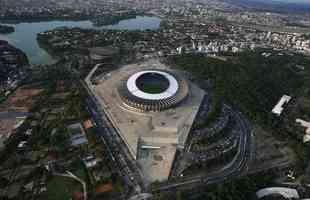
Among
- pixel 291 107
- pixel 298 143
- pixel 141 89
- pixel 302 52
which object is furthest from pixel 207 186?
pixel 302 52

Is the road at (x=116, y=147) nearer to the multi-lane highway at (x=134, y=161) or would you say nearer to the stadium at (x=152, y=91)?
the multi-lane highway at (x=134, y=161)

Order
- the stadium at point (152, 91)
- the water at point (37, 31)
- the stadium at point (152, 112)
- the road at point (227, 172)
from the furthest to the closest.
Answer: the water at point (37, 31), the stadium at point (152, 91), the stadium at point (152, 112), the road at point (227, 172)

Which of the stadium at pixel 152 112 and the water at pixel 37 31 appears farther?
the water at pixel 37 31

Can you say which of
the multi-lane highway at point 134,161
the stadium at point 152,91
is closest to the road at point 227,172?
the multi-lane highway at point 134,161

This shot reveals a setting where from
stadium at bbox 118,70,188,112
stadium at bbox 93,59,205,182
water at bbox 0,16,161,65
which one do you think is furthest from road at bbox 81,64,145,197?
water at bbox 0,16,161,65

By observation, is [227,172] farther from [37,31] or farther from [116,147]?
[37,31]

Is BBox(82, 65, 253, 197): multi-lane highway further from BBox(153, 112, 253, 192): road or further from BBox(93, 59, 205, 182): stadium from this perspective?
BBox(93, 59, 205, 182): stadium
